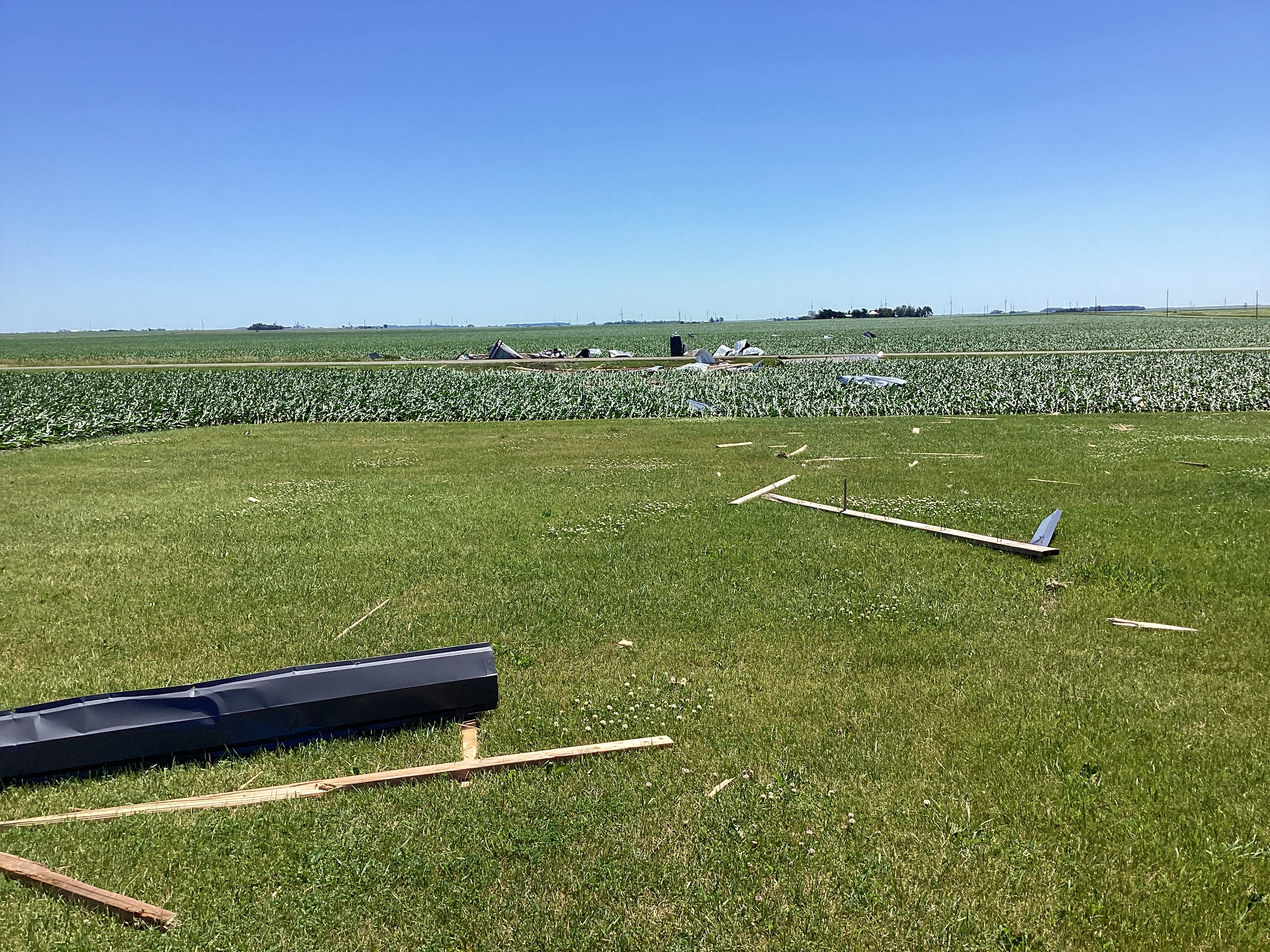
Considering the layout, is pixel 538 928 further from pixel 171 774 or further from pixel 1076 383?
pixel 1076 383

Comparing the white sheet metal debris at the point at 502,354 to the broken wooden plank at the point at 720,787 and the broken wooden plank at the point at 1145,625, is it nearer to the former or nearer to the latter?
the broken wooden plank at the point at 1145,625

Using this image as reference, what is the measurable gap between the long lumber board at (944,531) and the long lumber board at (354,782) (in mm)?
6053

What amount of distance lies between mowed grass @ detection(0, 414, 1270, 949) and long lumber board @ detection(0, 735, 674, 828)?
98 millimetres

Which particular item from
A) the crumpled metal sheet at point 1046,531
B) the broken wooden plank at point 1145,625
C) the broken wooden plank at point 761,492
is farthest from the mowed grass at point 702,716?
the broken wooden plank at point 761,492

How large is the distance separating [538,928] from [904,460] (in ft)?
46.5

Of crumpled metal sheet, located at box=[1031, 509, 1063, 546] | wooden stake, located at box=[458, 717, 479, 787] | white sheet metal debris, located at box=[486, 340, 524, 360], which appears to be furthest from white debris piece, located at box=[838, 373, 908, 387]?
wooden stake, located at box=[458, 717, 479, 787]

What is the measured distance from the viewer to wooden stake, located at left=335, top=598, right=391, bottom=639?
7479 mm

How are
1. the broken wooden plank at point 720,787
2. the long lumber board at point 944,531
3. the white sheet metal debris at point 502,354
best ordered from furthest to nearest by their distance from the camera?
the white sheet metal debris at point 502,354 → the long lumber board at point 944,531 → the broken wooden plank at point 720,787

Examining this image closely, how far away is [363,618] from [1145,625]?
7.69 metres

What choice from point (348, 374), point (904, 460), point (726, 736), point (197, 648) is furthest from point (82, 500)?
point (348, 374)

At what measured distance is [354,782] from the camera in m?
5.09

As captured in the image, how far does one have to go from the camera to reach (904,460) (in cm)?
1639

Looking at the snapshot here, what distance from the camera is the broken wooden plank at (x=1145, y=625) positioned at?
24.3 ft

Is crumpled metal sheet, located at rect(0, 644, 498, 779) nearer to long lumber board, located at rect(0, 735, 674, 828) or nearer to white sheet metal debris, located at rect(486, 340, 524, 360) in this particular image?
long lumber board, located at rect(0, 735, 674, 828)
